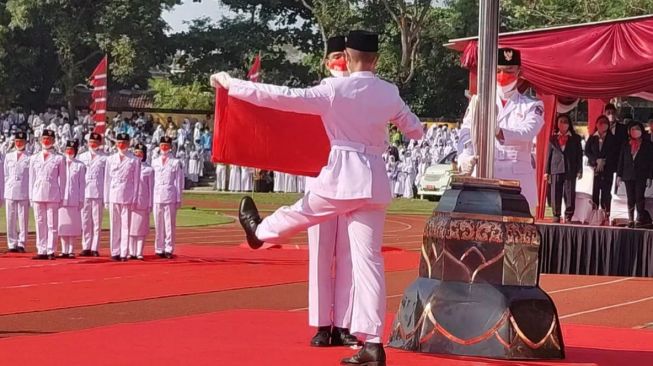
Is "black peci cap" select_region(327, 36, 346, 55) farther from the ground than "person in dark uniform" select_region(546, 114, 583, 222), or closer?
farther from the ground

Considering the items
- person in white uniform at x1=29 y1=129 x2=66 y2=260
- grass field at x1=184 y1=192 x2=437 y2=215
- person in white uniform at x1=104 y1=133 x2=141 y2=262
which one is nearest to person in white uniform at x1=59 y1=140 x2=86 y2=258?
person in white uniform at x1=29 y1=129 x2=66 y2=260

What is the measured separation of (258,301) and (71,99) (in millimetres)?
34056

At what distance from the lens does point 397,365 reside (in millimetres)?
7543

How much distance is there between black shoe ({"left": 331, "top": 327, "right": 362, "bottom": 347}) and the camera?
8262mm

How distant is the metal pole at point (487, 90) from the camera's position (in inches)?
336

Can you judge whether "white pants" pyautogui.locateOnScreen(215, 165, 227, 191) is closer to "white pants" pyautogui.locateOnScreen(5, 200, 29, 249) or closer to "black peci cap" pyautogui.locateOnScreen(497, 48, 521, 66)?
"white pants" pyautogui.locateOnScreen(5, 200, 29, 249)

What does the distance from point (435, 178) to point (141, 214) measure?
60.0ft

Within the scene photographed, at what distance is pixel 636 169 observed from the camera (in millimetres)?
18250

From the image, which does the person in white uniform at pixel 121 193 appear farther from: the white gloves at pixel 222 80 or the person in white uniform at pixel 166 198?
the white gloves at pixel 222 80

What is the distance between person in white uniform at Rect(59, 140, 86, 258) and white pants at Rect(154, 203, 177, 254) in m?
1.08

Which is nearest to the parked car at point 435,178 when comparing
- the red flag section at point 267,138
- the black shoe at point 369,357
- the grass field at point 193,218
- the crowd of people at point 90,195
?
the grass field at point 193,218

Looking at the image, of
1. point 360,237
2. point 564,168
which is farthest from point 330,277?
point 564,168

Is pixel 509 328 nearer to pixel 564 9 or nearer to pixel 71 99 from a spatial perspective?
pixel 564 9

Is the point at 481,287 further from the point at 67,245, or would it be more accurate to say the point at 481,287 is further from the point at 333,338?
the point at 67,245
